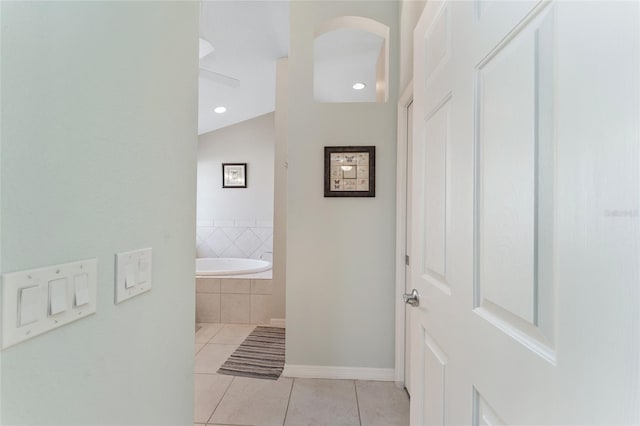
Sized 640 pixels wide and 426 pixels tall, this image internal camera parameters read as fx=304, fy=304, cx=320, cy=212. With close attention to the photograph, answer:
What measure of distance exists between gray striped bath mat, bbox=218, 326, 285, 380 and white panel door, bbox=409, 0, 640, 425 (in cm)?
181

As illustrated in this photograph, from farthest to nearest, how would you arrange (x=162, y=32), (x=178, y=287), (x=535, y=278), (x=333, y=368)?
(x=333, y=368) → (x=178, y=287) → (x=162, y=32) → (x=535, y=278)

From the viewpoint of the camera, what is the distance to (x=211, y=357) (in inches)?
107

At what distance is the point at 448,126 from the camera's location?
36.3 inches

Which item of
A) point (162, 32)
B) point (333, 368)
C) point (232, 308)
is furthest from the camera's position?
point (232, 308)

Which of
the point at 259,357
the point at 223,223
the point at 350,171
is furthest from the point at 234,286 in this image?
the point at 350,171

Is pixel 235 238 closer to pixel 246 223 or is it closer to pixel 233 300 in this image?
pixel 246 223

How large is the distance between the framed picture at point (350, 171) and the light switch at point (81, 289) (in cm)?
184

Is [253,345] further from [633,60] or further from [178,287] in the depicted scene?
[633,60]

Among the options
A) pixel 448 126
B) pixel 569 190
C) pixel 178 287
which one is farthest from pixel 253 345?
pixel 569 190

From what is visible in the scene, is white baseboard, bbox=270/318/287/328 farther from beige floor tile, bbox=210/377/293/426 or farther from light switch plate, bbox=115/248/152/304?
light switch plate, bbox=115/248/152/304

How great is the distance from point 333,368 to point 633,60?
2.43m

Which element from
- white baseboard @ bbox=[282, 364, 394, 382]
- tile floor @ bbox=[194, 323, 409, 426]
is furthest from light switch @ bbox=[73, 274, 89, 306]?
white baseboard @ bbox=[282, 364, 394, 382]

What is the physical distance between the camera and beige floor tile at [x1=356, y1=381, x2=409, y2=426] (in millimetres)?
1874

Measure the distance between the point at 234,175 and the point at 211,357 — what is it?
3.22 meters
